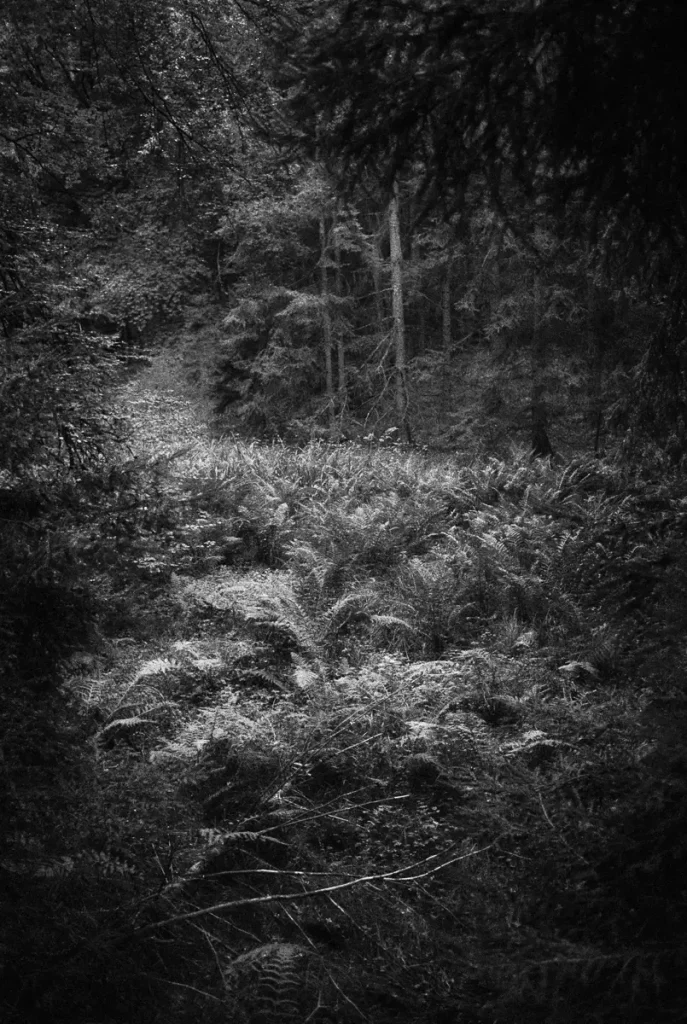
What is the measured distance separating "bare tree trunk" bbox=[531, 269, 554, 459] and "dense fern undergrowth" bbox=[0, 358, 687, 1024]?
5.73 metres

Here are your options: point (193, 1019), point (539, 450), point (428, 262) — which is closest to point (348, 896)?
point (193, 1019)

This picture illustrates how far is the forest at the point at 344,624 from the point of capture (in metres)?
2.52

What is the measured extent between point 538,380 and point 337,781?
9315 mm

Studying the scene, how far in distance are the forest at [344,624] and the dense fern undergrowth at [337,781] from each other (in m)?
0.02

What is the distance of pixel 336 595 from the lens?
22.8 ft

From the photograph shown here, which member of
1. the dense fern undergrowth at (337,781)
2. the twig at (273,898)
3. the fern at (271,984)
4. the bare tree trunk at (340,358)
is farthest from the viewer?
the bare tree trunk at (340,358)

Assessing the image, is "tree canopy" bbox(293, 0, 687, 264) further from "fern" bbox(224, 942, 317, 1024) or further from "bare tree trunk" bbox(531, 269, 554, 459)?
"bare tree trunk" bbox(531, 269, 554, 459)

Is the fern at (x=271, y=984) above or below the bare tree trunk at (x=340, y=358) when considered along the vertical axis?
below

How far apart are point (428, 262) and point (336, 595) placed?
13.8 meters

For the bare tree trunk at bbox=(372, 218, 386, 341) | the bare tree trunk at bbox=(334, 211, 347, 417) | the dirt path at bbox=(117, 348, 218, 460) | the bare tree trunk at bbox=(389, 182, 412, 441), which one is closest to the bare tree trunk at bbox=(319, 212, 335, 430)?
the bare tree trunk at bbox=(334, 211, 347, 417)

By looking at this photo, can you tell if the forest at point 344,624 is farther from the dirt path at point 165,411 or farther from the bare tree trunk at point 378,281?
the bare tree trunk at point 378,281

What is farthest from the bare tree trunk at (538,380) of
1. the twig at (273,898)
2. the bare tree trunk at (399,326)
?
the twig at (273,898)

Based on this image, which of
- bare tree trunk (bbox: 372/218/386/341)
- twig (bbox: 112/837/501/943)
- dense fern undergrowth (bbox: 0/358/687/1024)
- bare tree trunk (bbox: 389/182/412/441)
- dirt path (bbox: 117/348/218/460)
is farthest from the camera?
bare tree trunk (bbox: 372/218/386/341)

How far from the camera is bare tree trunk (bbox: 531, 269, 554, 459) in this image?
484 inches
